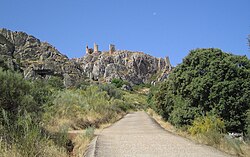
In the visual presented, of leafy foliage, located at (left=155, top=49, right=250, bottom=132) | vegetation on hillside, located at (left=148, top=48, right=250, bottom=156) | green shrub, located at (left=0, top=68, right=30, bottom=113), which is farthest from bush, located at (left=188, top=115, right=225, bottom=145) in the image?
green shrub, located at (left=0, top=68, right=30, bottom=113)

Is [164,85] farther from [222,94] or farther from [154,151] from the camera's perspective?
[154,151]

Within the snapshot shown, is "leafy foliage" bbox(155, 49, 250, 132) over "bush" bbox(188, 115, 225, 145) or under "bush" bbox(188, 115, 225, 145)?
over

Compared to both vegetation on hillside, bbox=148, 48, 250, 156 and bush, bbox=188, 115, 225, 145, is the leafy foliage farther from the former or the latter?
bush, bbox=188, 115, 225, 145

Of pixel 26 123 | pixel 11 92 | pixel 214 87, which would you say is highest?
pixel 214 87

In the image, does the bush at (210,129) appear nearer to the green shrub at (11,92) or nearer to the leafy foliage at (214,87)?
the leafy foliage at (214,87)

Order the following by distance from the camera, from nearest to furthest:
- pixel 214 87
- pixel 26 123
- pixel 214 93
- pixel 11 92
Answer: pixel 26 123, pixel 11 92, pixel 214 93, pixel 214 87

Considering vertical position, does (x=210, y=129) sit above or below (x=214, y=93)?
below

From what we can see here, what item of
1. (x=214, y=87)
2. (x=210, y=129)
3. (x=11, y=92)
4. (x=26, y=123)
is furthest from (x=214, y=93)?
(x=26, y=123)

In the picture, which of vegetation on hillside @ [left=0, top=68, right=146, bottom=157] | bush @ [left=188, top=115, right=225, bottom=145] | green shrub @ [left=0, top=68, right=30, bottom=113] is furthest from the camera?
bush @ [left=188, top=115, right=225, bottom=145]

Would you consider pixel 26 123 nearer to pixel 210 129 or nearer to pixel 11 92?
pixel 11 92

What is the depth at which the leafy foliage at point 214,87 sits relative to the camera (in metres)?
16.9

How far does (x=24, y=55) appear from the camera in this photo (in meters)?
122

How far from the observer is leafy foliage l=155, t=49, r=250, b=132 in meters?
16.9

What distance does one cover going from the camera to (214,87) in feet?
56.5
